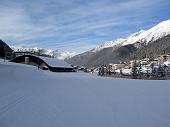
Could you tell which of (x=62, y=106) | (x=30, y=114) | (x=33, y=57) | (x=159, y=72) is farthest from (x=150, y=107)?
(x=33, y=57)

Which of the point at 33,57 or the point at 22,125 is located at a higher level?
the point at 33,57

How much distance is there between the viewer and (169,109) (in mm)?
13258

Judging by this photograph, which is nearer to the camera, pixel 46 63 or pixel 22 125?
pixel 22 125

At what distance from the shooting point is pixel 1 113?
1112cm

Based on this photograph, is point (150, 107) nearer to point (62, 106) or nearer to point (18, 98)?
point (62, 106)

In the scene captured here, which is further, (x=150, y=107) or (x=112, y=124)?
(x=150, y=107)

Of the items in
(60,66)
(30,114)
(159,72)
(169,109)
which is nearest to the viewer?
(30,114)

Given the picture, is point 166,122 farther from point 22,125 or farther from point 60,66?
point 60,66

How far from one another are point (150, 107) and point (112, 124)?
13.6 feet

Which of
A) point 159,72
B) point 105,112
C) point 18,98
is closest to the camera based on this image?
point 105,112

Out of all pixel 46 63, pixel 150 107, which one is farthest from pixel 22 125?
pixel 46 63

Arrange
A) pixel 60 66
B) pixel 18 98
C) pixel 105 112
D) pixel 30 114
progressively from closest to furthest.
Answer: pixel 30 114 → pixel 105 112 → pixel 18 98 → pixel 60 66

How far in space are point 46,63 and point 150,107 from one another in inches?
2668

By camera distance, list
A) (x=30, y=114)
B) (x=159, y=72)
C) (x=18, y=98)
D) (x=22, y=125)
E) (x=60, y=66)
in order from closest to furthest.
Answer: (x=22, y=125), (x=30, y=114), (x=18, y=98), (x=159, y=72), (x=60, y=66)
